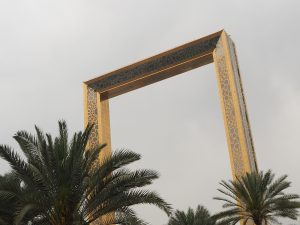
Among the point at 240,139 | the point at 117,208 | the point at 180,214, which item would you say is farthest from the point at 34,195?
the point at 180,214

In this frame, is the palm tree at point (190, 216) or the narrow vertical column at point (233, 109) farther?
the palm tree at point (190, 216)

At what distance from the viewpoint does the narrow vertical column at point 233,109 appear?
15.7 meters

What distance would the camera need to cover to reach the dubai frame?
1598 cm

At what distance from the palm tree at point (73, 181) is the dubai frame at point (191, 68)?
5.92 meters

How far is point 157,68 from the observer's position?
18.7 m

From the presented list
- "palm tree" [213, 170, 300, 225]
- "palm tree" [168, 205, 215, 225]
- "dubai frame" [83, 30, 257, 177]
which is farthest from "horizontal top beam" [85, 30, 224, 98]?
"palm tree" [168, 205, 215, 225]

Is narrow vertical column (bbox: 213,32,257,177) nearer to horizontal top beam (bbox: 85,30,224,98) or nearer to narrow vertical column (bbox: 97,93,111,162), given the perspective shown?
horizontal top beam (bbox: 85,30,224,98)

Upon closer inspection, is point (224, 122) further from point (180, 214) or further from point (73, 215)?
point (180, 214)

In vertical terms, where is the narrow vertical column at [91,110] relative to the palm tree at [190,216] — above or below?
above

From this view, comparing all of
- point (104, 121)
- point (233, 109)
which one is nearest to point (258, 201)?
point (233, 109)

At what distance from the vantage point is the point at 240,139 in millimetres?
15758

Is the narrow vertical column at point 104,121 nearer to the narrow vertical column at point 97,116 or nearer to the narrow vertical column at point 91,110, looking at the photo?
the narrow vertical column at point 97,116

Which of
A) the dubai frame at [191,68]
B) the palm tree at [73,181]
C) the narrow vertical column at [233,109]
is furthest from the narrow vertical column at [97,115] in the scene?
the palm tree at [73,181]

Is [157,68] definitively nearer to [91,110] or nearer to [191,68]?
[191,68]
